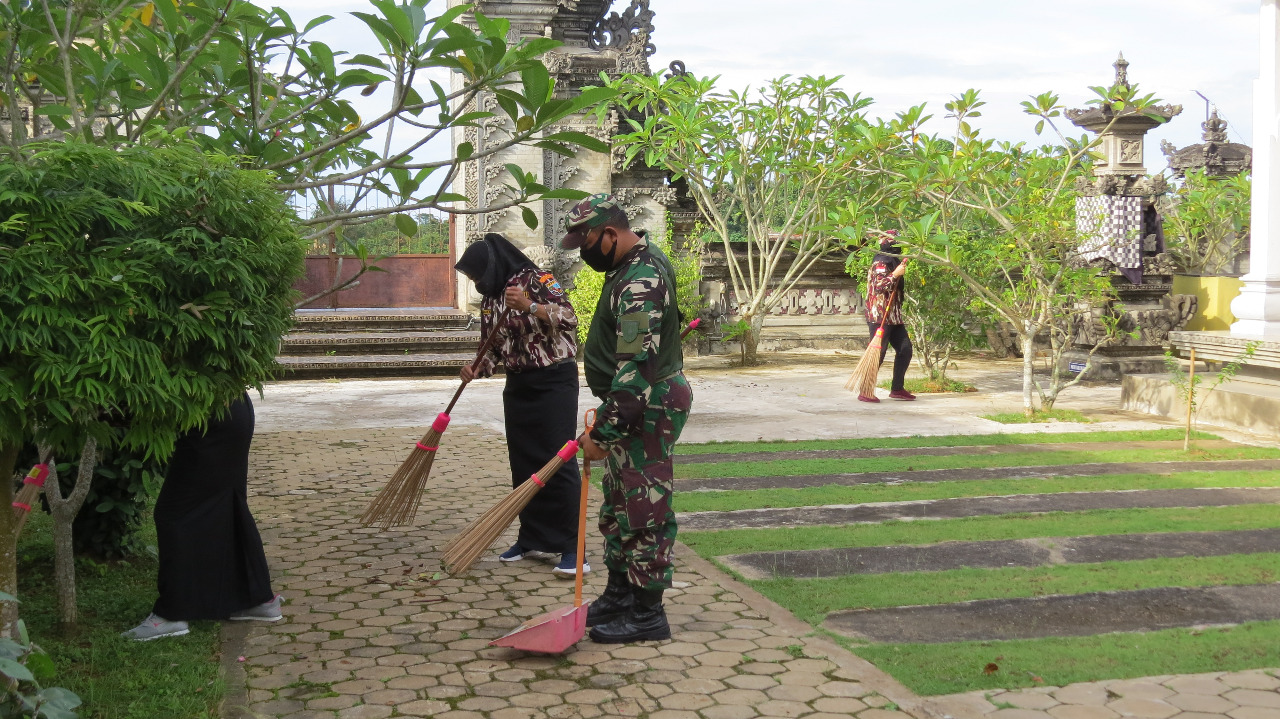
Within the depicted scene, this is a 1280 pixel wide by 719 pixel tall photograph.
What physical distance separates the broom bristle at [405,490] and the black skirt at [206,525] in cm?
118

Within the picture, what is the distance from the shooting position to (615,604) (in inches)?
184

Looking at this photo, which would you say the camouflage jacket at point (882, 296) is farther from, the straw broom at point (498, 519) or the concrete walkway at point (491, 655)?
the straw broom at point (498, 519)

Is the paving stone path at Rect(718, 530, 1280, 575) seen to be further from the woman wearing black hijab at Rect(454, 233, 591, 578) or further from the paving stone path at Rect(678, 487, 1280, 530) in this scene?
the woman wearing black hijab at Rect(454, 233, 591, 578)

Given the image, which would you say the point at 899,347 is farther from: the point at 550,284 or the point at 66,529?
the point at 66,529

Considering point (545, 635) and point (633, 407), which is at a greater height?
point (633, 407)

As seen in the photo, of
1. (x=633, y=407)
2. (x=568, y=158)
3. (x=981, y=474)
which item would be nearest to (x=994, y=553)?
(x=981, y=474)

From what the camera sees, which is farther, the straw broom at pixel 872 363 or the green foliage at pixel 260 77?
the straw broom at pixel 872 363

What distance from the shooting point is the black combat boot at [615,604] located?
4.67 meters

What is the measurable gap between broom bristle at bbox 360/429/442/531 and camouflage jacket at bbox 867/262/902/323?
668 cm

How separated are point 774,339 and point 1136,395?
6.84m

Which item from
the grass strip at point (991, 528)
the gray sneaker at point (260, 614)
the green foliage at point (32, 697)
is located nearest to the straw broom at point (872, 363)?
the grass strip at point (991, 528)

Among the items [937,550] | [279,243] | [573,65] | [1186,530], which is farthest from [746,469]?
[573,65]

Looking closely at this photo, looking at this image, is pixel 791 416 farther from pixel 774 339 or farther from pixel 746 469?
pixel 774 339

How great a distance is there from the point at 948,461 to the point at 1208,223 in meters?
12.4
